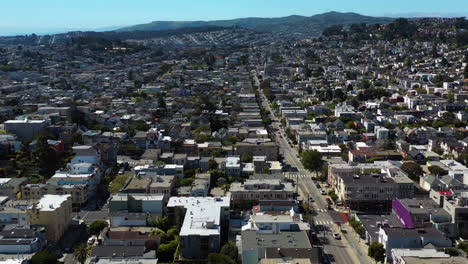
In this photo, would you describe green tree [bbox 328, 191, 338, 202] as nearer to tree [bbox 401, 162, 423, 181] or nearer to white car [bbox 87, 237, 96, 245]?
tree [bbox 401, 162, 423, 181]

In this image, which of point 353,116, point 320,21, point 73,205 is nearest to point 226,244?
point 73,205

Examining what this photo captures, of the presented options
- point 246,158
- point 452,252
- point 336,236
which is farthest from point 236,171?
point 452,252

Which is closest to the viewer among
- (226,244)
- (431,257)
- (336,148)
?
(431,257)

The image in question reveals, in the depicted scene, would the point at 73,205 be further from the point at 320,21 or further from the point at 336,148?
the point at 320,21

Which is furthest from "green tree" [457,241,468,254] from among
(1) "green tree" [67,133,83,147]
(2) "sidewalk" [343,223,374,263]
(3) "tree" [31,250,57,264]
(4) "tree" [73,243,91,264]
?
(1) "green tree" [67,133,83,147]

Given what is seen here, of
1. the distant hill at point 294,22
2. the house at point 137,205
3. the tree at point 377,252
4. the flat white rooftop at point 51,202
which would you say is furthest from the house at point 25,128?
the distant hill at point 294,22

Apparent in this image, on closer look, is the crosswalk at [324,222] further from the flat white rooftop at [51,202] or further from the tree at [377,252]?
the flat white rooftop at [51,202]

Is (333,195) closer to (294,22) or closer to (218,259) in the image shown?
(218,259)
